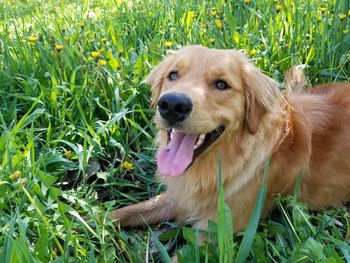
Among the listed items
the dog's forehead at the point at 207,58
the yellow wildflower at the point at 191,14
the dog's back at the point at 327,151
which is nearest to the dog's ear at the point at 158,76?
the dog's forehead at the point at 207,58

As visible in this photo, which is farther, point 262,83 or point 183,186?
point 183,186

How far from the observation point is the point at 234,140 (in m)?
2.38

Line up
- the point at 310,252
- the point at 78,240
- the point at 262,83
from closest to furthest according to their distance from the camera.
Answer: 1. the point at 310,252
2. the point at 78,240
3. the point at 262,83

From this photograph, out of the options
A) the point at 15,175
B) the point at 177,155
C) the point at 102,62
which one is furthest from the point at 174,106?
the point at 102,62

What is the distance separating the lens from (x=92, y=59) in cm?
343

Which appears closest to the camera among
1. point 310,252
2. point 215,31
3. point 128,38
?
point 310,252

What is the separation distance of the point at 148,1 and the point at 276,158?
3110mm

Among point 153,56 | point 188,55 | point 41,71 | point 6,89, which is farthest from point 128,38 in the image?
point 188,55

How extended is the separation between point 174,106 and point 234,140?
0.48m

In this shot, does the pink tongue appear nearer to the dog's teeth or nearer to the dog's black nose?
the dog's teeth

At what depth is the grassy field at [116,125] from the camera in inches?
82.4

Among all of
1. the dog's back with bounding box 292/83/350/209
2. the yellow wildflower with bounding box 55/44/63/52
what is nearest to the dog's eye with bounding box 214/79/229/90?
the dog's back with bounding box 292/83/350/209

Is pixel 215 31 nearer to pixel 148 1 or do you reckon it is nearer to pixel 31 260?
pixel 148 1

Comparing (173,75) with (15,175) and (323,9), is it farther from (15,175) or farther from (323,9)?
(323,9)
